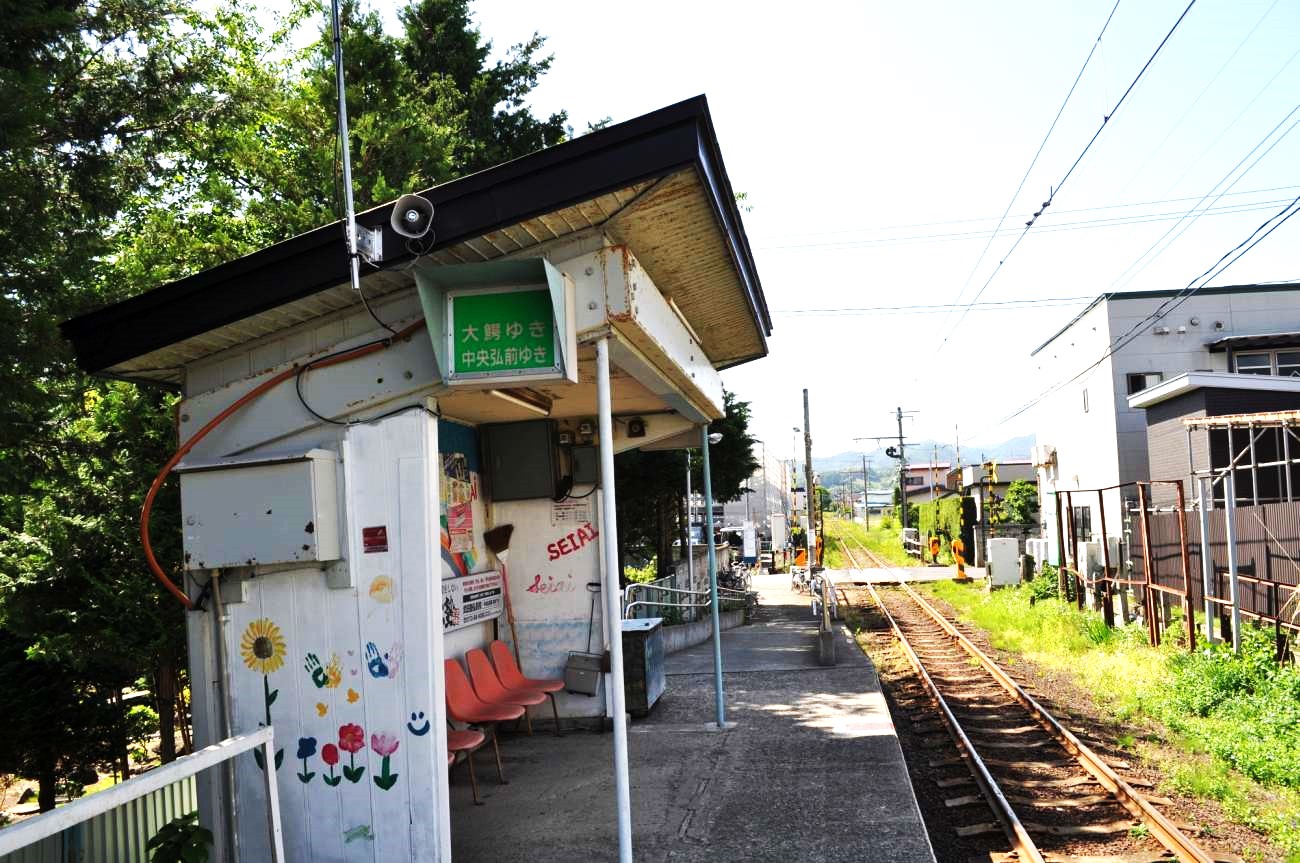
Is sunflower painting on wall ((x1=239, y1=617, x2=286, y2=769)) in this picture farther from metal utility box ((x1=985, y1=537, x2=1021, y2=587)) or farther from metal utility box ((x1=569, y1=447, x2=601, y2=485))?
metal utility box ((x1=985, y1=537, x2=1021, y2=587))

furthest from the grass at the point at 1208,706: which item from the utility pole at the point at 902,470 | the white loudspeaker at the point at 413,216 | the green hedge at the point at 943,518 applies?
the utility pole at the point at 902,470

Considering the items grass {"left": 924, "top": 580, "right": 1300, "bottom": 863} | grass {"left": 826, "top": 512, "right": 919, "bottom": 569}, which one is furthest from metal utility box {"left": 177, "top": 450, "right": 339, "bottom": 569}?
grass {"left": 826, "top": 512, "right": 919, "bottom": 569}

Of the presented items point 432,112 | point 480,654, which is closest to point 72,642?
point 480,654

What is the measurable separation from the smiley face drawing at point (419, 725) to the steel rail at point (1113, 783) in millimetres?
4499

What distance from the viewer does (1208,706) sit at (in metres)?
9.97

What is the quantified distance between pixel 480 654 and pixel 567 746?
44.6 inches

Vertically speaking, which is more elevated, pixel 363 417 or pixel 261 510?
pixel 363 417

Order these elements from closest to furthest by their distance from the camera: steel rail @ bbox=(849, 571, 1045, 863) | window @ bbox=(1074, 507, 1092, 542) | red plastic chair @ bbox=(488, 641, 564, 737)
Answer: steel rail @ bbox=(849, 571, 1045, 863)
red plastic chair @ bbox=(488, 641, 564, 737)
window @ bbox=(1074, 507, 1092, 542)

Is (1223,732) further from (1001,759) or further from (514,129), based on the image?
(514,129)

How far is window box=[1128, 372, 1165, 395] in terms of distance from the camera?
25500mm

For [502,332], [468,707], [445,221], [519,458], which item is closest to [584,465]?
[519,458]

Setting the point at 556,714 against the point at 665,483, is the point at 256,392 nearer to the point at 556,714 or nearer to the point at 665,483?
the point at 556,714

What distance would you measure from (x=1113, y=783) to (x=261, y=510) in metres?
6.45

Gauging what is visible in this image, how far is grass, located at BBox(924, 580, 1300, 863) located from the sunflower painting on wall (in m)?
5.94
